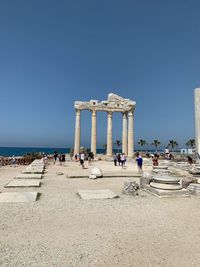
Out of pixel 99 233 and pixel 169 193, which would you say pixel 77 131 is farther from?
A: pixel 99 233

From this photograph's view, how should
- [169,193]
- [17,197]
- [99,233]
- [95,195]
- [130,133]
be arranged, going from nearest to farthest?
[99,233] < [17,197] < [95,195] < [169,193] < [130,133]

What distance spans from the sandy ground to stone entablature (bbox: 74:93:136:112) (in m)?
34.2

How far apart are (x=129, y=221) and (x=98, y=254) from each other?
2167mm

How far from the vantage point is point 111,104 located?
4316 centimetres

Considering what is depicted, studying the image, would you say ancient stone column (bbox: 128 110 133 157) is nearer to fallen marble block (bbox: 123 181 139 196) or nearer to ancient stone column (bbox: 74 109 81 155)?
ancient stone column (bbox: 74 109 81 155)

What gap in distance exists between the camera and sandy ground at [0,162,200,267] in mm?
4230

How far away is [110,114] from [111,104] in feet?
6.12

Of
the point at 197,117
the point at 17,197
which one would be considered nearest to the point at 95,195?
the point at 17,197

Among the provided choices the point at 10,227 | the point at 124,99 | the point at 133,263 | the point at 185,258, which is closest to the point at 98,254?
the point at 133,263

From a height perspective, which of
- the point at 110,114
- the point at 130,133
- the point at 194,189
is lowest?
the point at 194,189

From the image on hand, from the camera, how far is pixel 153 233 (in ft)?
18.1

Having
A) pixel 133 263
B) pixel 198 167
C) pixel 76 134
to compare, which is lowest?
pixel 133 263

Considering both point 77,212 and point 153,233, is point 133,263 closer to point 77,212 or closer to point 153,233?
point 153,233

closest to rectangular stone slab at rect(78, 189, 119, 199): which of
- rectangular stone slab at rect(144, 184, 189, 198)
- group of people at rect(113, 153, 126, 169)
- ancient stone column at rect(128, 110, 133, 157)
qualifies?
rectangular stone slab at rect(144, 184, 189, 198)
